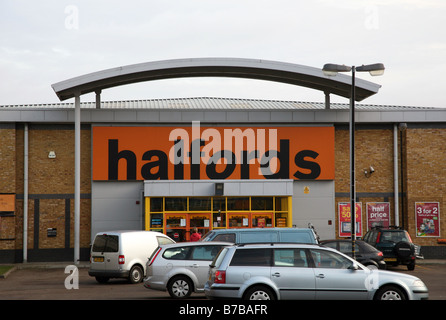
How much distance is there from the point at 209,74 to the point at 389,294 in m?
20.4

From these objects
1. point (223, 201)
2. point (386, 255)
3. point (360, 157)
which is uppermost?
point (360, 157)

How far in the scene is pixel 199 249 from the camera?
1828cm

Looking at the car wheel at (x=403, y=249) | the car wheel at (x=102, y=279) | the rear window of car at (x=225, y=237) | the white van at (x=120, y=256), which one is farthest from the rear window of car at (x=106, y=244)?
the car wheel at (x=403, y=249)

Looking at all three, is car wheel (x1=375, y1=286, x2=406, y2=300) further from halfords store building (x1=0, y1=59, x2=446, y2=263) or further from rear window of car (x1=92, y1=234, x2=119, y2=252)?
halfords store building (x1=0, y1=59, x2=446, y2=263)

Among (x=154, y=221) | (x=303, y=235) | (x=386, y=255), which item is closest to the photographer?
(x=303, y=235)

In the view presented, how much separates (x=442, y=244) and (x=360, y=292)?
1939 centimetres

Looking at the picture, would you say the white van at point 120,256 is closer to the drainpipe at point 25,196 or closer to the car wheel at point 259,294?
the car wheel at point 259,294

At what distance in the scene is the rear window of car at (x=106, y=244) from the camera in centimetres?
2209

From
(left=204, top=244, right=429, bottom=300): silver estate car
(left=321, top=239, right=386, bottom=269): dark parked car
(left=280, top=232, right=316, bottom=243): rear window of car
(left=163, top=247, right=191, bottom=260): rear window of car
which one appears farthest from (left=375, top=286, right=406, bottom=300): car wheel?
(left=321, top=239, right=386, bottom=269): dark parked car

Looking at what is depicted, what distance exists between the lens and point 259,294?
46.8ft

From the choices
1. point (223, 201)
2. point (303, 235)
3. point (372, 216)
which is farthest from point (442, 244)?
point (303, 235)

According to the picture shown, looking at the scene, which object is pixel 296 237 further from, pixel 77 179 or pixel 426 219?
pixel 426 219

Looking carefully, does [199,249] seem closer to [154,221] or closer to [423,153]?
[154,221]
